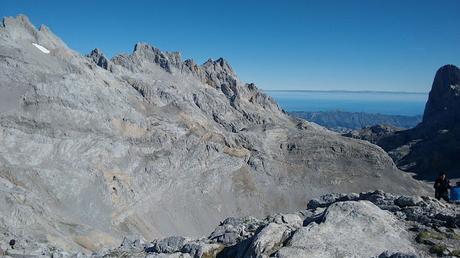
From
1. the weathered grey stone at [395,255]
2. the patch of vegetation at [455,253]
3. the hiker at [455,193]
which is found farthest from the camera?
the hiker at [455,193]

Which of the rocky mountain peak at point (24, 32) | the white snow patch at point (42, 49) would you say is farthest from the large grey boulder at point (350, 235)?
the rocky mountain peak at point (24, 32)

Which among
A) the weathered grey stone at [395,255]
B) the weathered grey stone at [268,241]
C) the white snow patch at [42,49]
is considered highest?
the white snow patch at [42,49]

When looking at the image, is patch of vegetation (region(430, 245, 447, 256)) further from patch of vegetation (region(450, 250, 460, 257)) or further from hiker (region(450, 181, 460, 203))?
hiker (region(450, 181, 460, 203))

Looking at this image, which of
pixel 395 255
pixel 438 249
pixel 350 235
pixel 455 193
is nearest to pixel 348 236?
pixel 350 235

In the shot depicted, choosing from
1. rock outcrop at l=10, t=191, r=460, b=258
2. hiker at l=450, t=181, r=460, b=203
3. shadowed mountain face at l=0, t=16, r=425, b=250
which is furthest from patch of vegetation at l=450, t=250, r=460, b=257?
shadowed mountain face at l=0, t=16, r=425, b=250

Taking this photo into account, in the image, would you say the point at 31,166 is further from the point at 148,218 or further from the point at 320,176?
the point at 320,176

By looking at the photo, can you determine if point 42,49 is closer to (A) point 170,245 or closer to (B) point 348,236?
(A) point 170,245

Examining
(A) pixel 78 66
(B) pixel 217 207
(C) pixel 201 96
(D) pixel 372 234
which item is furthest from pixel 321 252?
(C) pixel 201 96

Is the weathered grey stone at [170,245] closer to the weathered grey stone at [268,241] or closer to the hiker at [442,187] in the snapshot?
the weathered grey stone at [268,241]

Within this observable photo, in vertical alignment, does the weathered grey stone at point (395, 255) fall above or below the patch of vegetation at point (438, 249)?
above
